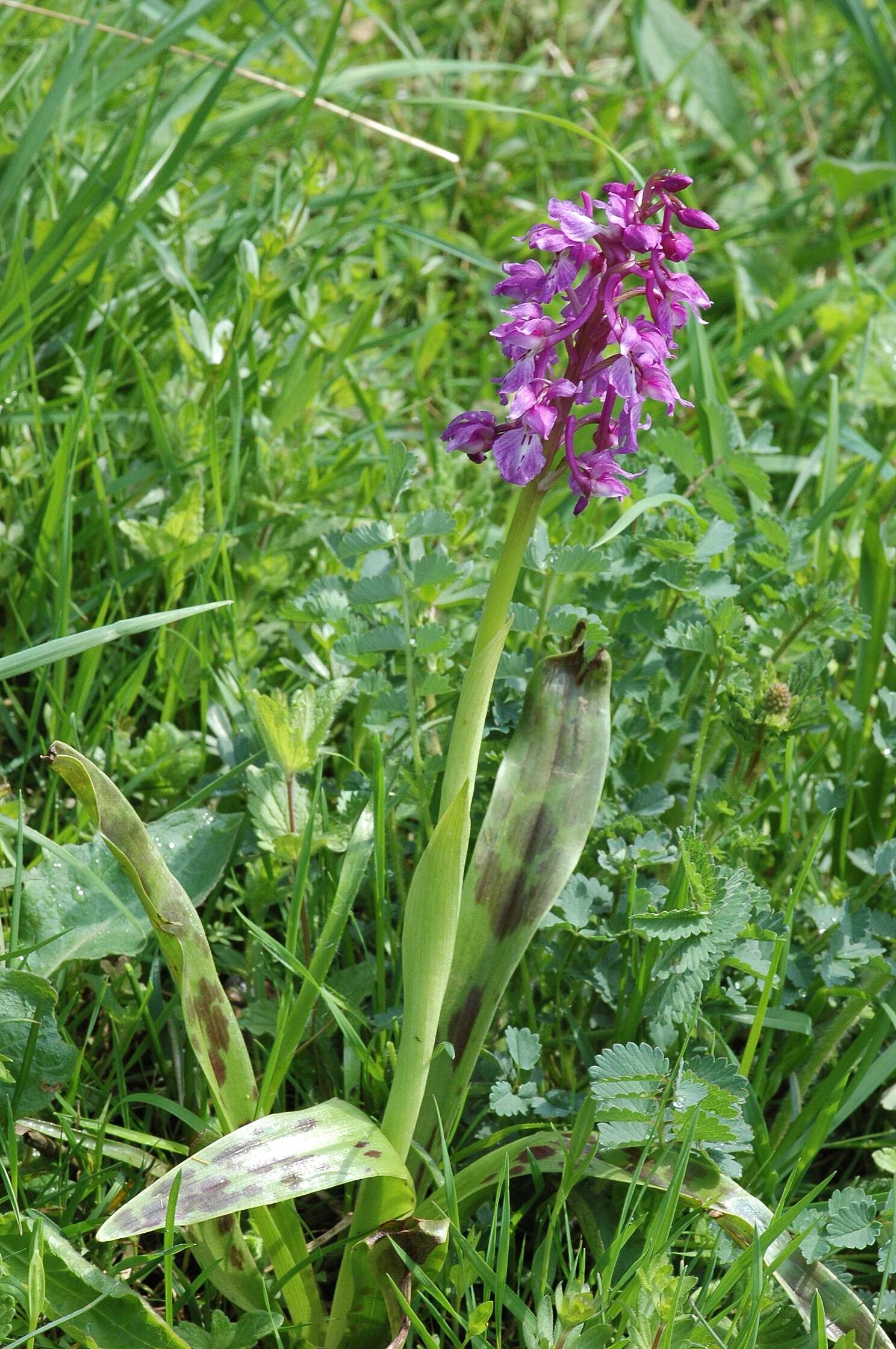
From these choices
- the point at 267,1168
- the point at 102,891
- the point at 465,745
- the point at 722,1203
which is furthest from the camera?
the point at 102,891

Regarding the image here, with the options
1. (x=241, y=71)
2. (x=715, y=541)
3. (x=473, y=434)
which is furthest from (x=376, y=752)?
(x=241, y=71)

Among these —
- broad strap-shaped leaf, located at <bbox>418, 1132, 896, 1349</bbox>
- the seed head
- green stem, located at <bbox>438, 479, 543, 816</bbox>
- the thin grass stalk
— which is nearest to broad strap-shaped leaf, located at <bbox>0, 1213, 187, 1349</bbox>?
broad strap-shaped leaf, located at <bbox>418, 1132, 896, 1349</bbox>

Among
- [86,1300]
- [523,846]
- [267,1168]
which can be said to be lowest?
[86,1300]

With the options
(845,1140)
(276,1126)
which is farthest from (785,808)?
(276,1126)

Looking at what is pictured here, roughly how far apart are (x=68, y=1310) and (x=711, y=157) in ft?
14.6

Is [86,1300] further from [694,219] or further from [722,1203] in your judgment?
[694,219]

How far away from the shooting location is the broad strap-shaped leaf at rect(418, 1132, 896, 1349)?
1685 mm

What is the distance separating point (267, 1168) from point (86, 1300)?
12.1 inches

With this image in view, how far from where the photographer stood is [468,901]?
69.5 inches

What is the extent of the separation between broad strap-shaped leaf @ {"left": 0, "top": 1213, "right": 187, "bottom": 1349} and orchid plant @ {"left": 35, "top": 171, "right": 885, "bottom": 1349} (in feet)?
0.33

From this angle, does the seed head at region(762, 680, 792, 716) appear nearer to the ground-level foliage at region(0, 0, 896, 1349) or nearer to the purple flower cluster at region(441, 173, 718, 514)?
the ground-level foliage at region(0, 0, 896, 1349)

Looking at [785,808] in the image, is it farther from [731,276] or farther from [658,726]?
[731,276]

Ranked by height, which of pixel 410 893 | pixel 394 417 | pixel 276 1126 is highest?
pixel 394 417

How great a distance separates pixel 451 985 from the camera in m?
1.77
